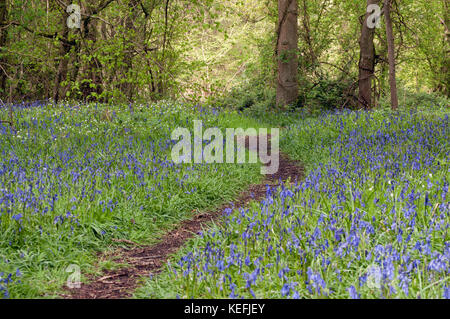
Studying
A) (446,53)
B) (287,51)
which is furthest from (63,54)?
(446,53)

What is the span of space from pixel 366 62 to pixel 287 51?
106 inches

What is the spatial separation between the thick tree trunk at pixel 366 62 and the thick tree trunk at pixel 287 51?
2194 mm

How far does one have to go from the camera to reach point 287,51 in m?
14.8

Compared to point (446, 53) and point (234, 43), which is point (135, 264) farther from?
point (446, 53)

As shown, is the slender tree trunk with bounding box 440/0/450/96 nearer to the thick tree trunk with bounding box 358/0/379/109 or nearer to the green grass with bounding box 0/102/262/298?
the thick tree trunk with bounding box 358/0/379/109

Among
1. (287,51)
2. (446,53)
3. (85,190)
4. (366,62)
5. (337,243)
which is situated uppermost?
(446,53)

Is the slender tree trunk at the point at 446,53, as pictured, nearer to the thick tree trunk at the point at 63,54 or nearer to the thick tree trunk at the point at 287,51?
the thick tree trunk at the point at 287,51

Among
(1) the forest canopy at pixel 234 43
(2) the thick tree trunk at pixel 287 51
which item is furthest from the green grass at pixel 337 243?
(2) the thick tree trunk at pixel 287 51

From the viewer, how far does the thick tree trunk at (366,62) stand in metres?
14.5

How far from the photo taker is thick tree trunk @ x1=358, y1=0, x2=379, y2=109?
571 inches

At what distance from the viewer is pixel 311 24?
17.5 m

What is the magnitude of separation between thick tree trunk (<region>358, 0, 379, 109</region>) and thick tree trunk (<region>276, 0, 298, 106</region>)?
2.19m

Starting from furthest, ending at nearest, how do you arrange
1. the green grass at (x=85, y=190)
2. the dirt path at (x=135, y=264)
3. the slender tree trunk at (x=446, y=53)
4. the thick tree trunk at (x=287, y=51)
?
1. the slender tree trunk at (x=446, y=53)
2. the thick tree trunk at (x=287, y=51)
3. the green grass at (x=85, y=190)
4. the dirt path at (x=135, y=264)
